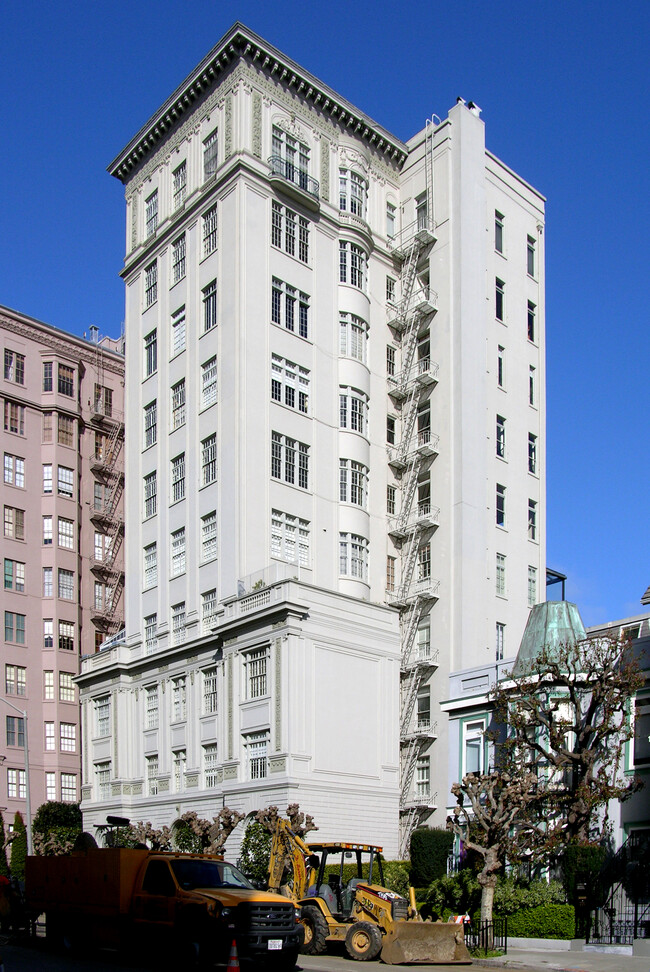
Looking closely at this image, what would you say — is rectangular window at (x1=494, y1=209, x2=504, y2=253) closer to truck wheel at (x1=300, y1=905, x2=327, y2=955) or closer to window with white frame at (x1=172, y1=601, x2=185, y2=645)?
window with white frame at (x1=172, y1=601, x2=185, y2=645)

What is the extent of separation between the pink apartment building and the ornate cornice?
1622cm

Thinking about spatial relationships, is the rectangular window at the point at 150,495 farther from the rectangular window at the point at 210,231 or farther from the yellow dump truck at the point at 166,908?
the yellow dump truck at the point at 166,908

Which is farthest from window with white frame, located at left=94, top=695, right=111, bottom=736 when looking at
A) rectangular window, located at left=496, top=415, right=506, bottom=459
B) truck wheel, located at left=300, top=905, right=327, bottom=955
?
truck wheel, located at left=300, top=905, right=327, bottom=955

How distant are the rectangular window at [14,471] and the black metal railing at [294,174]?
94.1 ft

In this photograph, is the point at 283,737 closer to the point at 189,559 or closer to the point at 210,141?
the point at 189,559

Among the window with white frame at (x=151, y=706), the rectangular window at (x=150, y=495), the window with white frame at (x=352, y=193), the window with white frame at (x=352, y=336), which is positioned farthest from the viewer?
the window with white frame at (x=352, y=193)

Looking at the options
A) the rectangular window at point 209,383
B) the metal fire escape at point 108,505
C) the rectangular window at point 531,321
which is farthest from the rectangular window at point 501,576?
the metal fire escape at point 108,505

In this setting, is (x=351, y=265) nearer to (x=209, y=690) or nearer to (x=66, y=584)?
(x=209, y=690)

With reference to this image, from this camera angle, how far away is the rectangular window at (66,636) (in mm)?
76438

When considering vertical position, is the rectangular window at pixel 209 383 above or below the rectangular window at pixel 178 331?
below

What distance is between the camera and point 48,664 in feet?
247

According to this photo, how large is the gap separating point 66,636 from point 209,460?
25.1 meters

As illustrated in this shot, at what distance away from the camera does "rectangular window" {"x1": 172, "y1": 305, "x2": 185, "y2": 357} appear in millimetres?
61969

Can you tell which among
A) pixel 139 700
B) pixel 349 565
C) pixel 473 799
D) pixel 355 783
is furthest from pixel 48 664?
pixel 473 799
